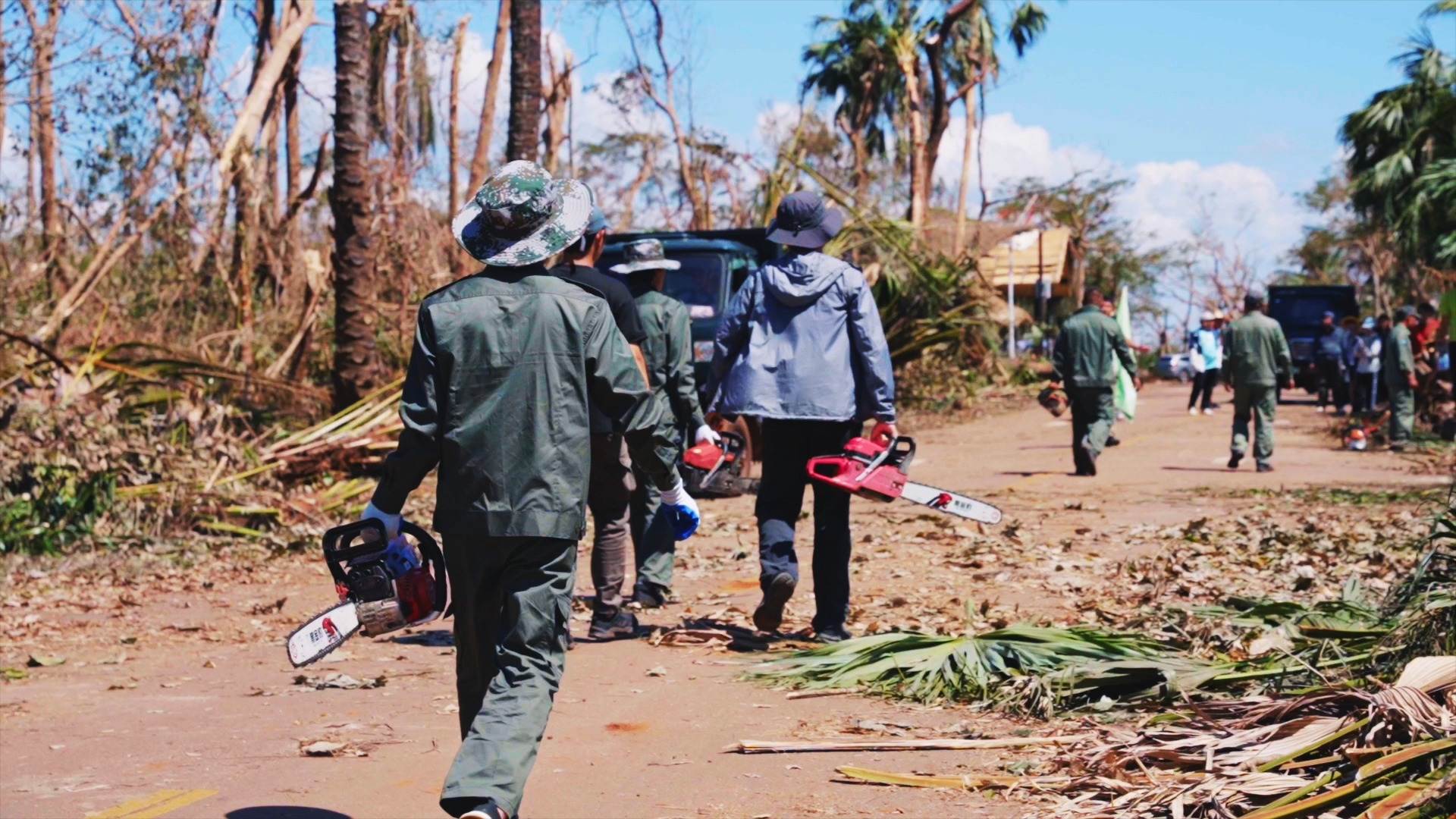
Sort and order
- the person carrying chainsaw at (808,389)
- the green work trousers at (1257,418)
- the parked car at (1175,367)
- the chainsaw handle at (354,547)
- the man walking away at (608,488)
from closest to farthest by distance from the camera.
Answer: the chainsaw handle at (354,547) → the person carrying chainsaw at (808,389) → the man walking away at (608,488) → the green work trousers at (1257,418) → the parked car at (1175,367)

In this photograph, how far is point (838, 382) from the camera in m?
6.86

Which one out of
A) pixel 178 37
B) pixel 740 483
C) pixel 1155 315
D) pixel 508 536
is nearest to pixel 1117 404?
pixel 740 483

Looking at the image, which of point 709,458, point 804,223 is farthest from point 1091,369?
point 709,458

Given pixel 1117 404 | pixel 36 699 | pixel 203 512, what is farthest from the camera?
pixel 1117 404

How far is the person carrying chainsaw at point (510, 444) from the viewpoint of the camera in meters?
4.20

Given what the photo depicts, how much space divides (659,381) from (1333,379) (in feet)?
74.1

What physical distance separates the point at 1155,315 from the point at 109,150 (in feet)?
172

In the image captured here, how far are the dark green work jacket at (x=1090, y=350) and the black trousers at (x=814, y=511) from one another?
26.9 ft

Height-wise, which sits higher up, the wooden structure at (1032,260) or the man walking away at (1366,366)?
the wooden structure at (1032,260)

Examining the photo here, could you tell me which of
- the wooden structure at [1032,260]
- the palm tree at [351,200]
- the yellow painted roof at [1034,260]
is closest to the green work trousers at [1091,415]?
the palm tree at [351,200]

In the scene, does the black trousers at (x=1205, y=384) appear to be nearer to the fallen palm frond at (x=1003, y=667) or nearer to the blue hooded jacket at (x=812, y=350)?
the blue hooded jacket at (x=812, y=350)

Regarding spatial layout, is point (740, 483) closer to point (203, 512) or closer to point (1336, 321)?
point (203, 512)

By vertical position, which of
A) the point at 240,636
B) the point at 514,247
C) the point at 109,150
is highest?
the point at 109,150

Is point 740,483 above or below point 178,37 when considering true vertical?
below
